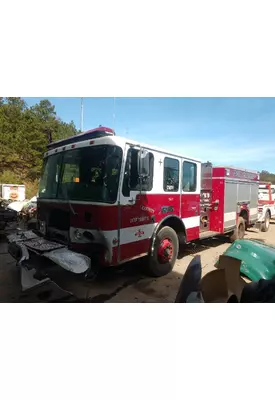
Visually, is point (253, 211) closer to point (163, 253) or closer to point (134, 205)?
point (163, 253)

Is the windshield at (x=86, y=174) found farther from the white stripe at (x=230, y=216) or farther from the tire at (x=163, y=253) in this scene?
the white stripe at (x=230, y=216)

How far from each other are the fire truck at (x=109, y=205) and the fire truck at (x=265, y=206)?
5.57 m

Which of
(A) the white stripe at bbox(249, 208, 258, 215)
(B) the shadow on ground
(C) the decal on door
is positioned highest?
(A) the white stripe at bbox(249, 208, 258, 215)

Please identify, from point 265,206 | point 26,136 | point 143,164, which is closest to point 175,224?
point 143,164

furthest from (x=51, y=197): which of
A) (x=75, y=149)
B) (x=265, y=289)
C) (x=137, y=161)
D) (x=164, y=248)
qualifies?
(x=265, y=289)

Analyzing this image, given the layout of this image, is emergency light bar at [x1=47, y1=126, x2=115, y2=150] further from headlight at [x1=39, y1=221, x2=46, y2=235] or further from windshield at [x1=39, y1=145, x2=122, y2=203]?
headlight at [x1=39, y1=221, x2=46, y2=235]

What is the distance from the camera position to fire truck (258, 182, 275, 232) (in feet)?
28.1

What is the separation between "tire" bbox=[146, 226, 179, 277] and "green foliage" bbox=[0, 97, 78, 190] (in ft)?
8.90

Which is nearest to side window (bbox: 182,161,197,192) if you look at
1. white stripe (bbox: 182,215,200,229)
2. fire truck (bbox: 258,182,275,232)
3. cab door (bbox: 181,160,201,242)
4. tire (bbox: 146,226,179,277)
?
cab door (bbox: 181,160,201,242)

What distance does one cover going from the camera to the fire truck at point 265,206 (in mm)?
8569

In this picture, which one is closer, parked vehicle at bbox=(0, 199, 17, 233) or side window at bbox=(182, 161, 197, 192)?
side window at bbox=(182, 161, 197, 192)

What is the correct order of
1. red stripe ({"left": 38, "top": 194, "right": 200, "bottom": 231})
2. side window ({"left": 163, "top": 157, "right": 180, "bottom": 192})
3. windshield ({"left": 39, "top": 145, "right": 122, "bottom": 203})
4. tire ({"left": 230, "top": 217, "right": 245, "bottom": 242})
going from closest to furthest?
1. red stripe ({"left": 38, "top": 194, "right": 200, "bottom": 231})
2. windshield ({"left": 39, "top": 145, "right": 122, "bottom": 203})
3. side window ({"left": 163, "top": 157, "right": 180, "bottom": 192})
4. tire ({"left": 230, "top": 217, "right": 245, "bottom": 242})

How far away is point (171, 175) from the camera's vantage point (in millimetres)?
3934

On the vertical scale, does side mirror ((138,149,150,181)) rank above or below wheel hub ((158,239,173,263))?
above
